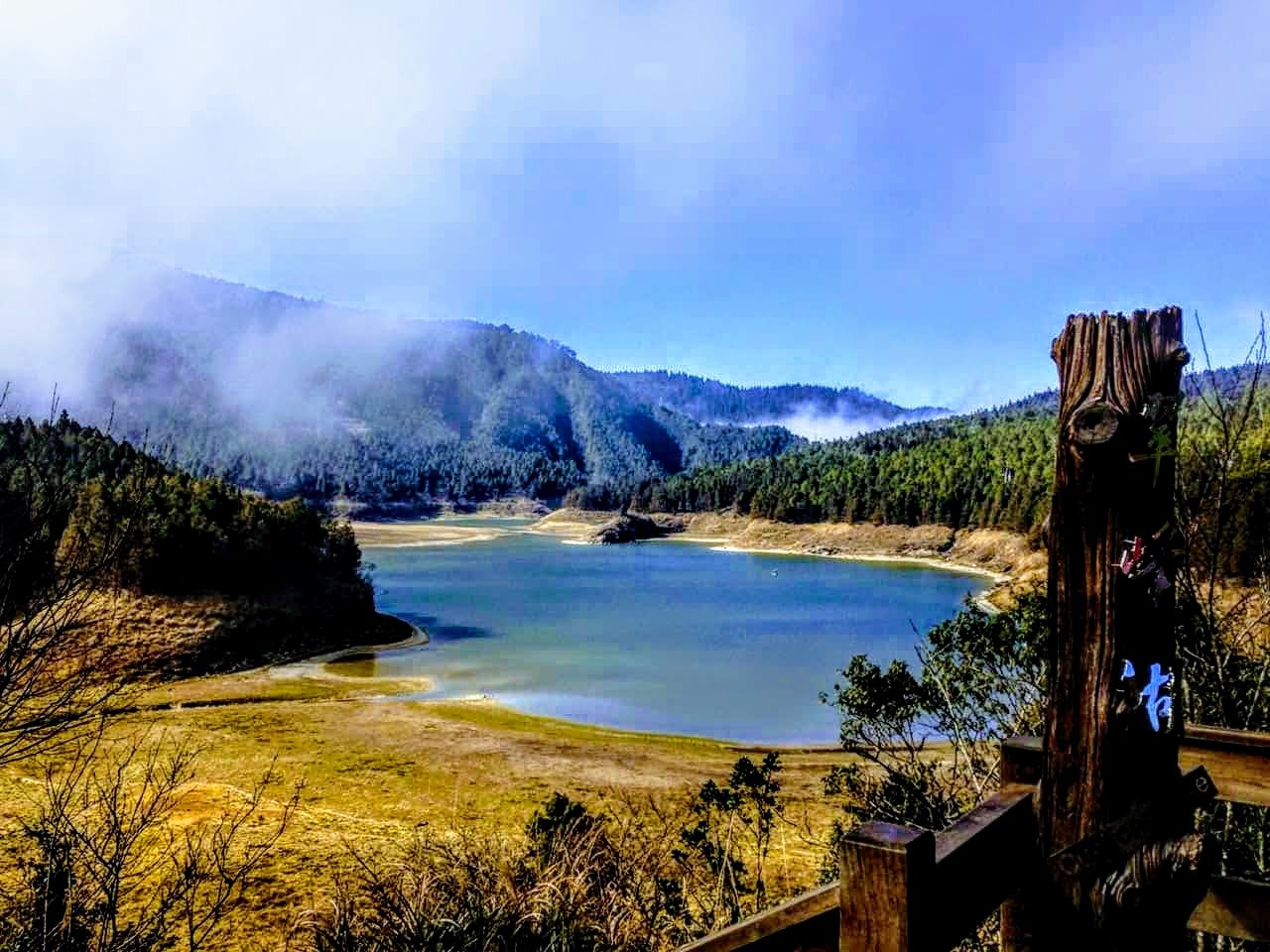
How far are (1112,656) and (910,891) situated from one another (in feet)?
2.15

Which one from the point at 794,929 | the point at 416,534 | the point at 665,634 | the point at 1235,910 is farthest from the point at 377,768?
the point at 416,534

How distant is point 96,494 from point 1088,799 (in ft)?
80.7

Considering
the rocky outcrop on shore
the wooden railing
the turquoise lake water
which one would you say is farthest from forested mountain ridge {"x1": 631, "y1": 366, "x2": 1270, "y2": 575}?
the wooden railing

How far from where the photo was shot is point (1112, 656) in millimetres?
1608

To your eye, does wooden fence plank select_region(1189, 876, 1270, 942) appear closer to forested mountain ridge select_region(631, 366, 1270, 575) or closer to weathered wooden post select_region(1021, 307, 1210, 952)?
weathered wooden post select_region(1021, 307, 1210, 952)

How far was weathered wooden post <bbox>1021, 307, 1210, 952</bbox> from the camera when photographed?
1.61 metres

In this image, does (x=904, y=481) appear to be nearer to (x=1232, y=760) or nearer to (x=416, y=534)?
(x=416, y=534)

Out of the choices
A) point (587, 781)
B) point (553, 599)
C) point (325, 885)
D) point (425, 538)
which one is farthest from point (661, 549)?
point (325, 885)

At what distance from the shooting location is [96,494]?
71.6 ft

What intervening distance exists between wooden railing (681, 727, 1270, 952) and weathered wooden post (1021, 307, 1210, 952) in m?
0.08

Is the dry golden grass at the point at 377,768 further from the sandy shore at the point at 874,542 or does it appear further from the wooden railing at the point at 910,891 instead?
the sandy shore at the point at 874,542

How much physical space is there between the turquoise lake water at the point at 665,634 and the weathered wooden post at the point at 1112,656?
15.7 meters

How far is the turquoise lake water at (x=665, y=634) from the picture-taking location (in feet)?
65.0

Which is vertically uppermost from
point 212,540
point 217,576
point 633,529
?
point 212,540
